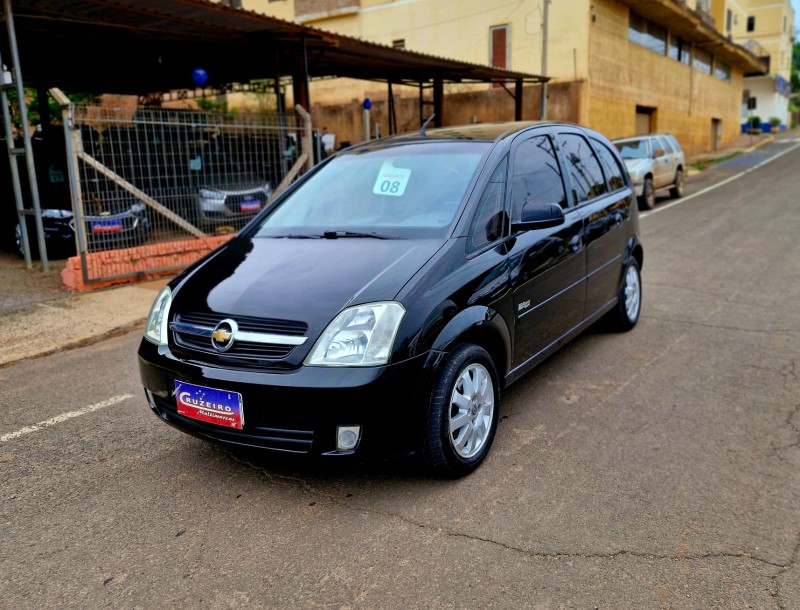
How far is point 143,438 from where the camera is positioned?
398 cm

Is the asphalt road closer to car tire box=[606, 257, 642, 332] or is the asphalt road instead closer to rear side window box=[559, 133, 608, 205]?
car tire box=[606, 257, 642, 332]

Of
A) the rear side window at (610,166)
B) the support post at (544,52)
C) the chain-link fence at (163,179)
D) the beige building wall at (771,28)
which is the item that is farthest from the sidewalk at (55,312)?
the beige building wall at (771,28)

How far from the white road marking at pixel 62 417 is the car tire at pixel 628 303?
3911mm

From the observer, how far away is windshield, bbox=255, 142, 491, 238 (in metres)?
3.82

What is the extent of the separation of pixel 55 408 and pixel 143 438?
0.99 meters

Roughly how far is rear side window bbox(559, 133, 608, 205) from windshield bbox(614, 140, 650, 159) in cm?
1093

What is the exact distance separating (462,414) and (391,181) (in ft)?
5.38

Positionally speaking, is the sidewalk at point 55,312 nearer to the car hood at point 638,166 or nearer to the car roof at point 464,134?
the car roof at point 464,134

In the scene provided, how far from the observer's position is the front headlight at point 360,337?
2.96 metres

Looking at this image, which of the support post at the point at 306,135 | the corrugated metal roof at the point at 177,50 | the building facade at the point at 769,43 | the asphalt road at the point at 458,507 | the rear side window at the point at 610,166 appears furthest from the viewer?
the building facade at the point at 769,43

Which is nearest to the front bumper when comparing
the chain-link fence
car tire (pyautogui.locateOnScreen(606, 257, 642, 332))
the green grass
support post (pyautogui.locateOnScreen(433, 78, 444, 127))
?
car tire (pyautogui.locateOnScreen(606, 257, 642, 332))

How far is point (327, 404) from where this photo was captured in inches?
114

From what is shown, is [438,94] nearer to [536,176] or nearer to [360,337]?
[536,176]

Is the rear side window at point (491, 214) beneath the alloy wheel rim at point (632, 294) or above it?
above
